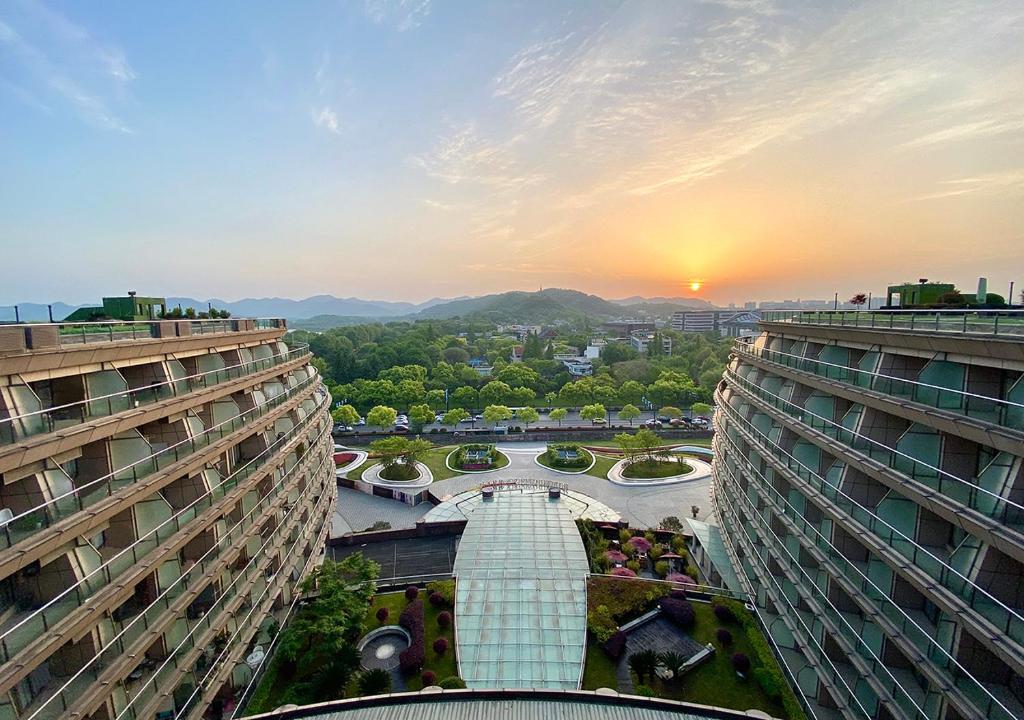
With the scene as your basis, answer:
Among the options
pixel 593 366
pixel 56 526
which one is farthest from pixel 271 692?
pixel 593 366

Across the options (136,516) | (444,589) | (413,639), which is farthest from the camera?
(444,589)

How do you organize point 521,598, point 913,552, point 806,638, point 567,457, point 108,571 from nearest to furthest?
1. point 108,571
2. point 913,552
3. point 806,638
4. point 521,598
5. point 567,457

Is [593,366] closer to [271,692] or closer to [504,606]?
[504,606]

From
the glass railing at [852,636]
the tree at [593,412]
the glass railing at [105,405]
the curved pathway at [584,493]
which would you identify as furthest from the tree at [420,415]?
the glass railing at [852,636]

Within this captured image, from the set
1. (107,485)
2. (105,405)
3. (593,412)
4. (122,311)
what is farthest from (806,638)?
(593,412)

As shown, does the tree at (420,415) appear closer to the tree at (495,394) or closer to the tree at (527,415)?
the tree at (527,415)

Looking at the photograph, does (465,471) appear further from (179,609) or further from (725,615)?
(179,609)
